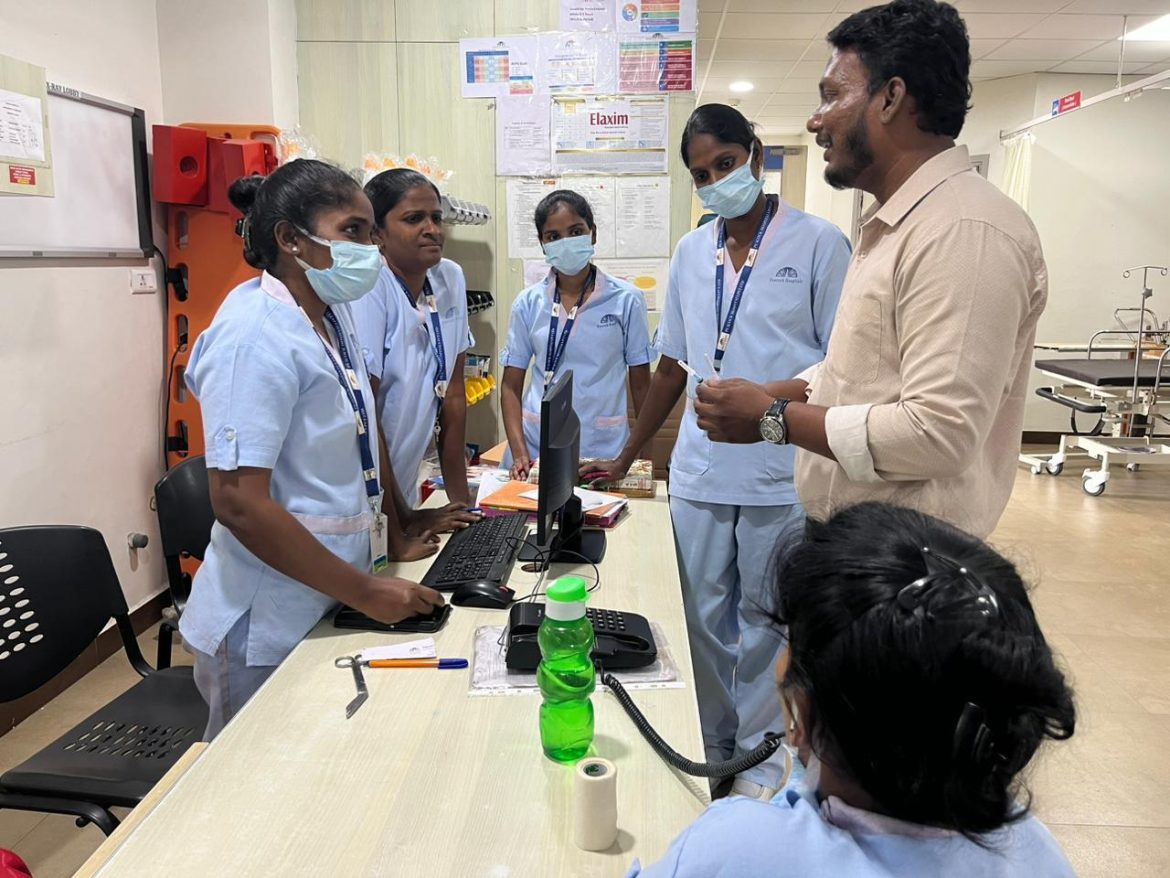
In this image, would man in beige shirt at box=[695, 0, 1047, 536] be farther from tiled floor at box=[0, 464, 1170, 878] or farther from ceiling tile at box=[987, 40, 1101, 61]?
ceiling tile at box=[987, 40, 1101, 61]

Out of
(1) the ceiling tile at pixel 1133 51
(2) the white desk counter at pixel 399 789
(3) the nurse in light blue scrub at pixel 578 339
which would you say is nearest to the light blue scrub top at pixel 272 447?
(2) the white desk counter at pixel 399 789

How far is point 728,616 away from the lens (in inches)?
92.4

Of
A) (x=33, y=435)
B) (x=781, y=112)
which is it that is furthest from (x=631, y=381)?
(x=781, y=112)

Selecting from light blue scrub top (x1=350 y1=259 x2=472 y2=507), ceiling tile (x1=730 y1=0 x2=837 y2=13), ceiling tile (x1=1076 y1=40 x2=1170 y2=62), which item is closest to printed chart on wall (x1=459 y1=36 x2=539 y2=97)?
light blue scrub top (x1=350 y1=259 x2=472 y2=507)

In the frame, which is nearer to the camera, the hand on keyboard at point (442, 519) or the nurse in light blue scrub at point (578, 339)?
the hand on keyboard at point (442, 519)

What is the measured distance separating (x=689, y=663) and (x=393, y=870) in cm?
63

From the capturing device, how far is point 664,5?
3590mm

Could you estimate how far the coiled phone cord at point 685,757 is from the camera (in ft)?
3.43

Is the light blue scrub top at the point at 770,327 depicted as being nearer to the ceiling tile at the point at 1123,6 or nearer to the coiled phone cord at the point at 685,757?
the coiled phone cord at the point at 685,757

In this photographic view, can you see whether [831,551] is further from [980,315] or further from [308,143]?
[308,143]

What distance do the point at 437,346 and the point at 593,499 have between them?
741mm

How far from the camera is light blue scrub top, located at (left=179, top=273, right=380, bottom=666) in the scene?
1363 millimetres

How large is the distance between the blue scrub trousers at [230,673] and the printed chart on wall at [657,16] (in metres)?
3.13

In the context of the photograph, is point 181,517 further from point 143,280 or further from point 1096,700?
point 1096,700
